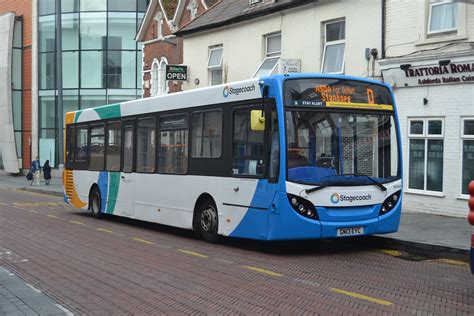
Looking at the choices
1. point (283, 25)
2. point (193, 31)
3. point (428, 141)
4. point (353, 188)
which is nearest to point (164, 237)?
point (353, 188)

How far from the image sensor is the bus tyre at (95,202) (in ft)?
56.0

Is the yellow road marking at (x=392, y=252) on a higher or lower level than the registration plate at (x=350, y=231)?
lower

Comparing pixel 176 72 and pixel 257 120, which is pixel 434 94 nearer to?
pixel 257 120

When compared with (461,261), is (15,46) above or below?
above

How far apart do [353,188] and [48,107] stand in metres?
38.8

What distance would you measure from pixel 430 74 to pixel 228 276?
9.10 meters

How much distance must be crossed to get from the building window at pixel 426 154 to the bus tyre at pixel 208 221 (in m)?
6.63

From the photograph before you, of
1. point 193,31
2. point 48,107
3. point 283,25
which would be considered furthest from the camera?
point 48,107

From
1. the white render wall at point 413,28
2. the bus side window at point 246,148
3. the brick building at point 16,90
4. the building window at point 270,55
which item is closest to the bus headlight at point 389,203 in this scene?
the bus side window at point 246,148

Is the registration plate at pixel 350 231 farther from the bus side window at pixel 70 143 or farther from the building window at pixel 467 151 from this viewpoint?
the bus side window at pixel 70 143

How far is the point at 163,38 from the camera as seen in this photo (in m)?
30.1

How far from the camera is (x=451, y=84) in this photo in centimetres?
1490

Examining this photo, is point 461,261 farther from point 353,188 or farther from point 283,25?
point 283,25

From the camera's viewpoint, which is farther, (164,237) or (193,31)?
(193,31)
